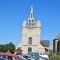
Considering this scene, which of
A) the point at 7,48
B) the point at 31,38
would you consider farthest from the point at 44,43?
the point at 7,48

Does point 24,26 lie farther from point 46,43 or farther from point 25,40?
point 46,43

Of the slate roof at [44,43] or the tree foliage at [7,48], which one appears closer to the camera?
the tree foliage at [7,48]

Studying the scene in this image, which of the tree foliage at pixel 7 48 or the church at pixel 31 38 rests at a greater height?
the church at pixel 31 38

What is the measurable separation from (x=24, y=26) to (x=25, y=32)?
3436 mm

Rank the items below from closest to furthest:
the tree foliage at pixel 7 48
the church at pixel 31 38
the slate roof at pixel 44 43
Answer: the tree foliage at pixel 7 48
the church at pixel 31 38
the slate roof at pixel 44 43

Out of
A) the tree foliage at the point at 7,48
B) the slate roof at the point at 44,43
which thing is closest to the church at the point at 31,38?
the tree foliage at the point at 7,48

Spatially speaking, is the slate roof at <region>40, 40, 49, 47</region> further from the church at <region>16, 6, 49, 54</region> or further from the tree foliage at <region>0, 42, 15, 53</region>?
the tree foliage at <region>0, 42, 15, 53</region>

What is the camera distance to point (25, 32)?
519 ft

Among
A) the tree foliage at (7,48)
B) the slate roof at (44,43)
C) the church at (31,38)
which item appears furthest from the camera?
the slate roof at (44,43)

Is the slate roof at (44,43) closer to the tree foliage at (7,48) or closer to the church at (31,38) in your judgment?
the church at (31,38)

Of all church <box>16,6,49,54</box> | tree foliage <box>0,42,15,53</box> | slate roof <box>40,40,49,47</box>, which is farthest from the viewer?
slate roof <box>40,40,49,47</box>

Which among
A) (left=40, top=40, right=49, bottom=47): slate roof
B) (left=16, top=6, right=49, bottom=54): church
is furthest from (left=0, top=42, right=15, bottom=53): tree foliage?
(left=40, top=40, right=49, bottom=47): slate roof

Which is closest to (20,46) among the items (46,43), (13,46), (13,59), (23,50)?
(23,50)

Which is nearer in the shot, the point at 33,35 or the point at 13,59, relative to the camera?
the point at 13,59
